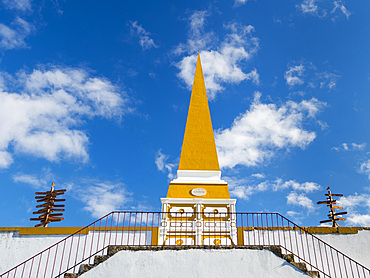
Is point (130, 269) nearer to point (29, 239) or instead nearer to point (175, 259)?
point (175, 259)

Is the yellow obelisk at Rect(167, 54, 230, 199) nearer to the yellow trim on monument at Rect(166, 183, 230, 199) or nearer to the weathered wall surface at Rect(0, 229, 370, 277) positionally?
the yellow trim on monument at Rect(166, 183, 230, 199)

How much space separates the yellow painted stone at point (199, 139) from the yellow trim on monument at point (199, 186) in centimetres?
103

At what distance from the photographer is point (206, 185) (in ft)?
46.2

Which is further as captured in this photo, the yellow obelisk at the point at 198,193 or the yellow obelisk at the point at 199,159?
the yellow obelisk at the point at 199,159

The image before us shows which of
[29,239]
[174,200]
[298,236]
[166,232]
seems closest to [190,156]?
[174,200]

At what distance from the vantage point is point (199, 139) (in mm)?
15758

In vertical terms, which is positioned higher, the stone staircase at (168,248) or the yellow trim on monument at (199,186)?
the yellow trim on monument at (199,186)

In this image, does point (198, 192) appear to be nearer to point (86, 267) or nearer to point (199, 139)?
point (199, 139)

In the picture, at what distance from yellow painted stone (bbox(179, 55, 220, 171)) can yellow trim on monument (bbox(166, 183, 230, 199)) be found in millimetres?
1027

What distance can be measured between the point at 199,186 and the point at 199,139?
8.72ft

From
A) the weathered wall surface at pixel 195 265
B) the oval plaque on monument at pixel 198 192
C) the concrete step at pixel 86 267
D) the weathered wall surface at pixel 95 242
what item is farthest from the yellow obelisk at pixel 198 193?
the concrete step at pixel 86 267

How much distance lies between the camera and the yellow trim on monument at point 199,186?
13.6 meters

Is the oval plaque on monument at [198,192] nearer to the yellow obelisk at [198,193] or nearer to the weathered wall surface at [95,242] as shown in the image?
the yellow obelisk at [198,193]

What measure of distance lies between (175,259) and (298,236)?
425 centimetres
